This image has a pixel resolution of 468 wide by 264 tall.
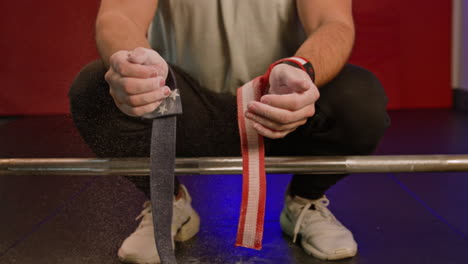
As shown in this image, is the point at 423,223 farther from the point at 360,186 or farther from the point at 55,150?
the point at 55,150

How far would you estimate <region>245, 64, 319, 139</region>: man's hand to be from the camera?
17.2 inches

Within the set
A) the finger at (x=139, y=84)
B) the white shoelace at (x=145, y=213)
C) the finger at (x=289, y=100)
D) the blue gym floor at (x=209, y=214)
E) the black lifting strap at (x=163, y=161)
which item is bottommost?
the blue gym floor at (x=209, y=214)

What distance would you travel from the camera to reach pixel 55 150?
716mm

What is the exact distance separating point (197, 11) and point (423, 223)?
513 millimetres

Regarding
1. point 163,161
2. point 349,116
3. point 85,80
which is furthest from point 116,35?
point 349,116

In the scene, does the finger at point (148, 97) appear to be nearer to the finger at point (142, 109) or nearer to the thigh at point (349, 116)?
the finger at point (142, 109)

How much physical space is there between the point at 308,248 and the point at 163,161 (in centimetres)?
32

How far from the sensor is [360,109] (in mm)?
642

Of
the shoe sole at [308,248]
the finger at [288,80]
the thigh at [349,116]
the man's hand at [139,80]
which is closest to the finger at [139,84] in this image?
the man's hand at [139,80]

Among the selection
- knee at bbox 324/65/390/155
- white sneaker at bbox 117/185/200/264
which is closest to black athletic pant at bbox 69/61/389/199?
knee at bbox 324/65/390/155

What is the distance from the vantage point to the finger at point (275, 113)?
436 millimetres

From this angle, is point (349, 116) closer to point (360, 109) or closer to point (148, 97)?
point (360, 109)

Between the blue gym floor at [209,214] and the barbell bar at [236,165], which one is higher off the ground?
the barbell bar at [236,165]

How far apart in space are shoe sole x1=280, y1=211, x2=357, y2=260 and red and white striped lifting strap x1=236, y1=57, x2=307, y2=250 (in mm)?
199
